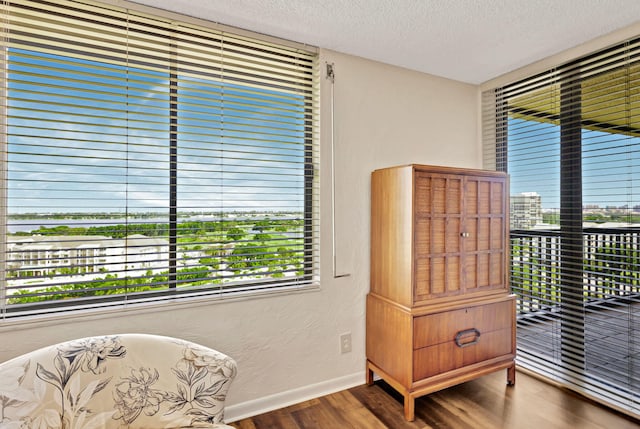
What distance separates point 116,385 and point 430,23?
232cm

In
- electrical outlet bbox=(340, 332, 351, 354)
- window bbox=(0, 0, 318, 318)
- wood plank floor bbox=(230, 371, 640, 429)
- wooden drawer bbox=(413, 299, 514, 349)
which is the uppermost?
window bbox=(0, 0, 318, 318)

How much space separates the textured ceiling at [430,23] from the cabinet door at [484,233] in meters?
0.86

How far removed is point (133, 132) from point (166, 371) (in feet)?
3.95

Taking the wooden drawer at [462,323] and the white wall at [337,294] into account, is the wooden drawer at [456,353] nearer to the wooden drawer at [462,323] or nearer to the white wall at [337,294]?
the wooden drawer at [462,323]

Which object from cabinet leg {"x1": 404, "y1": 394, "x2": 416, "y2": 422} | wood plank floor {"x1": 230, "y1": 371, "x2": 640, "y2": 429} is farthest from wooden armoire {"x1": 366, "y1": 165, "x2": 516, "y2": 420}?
wood plank floor {"x1": 230, "y1": 371, "x2": 640, "y2": 429}

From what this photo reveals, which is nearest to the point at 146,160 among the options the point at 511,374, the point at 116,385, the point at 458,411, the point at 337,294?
the point at 116,385

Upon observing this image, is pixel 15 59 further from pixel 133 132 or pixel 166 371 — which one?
pixel 166 371

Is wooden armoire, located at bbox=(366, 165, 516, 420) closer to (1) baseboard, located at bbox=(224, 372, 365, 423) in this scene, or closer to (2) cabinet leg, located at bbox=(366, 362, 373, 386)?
(2) cabinet leg, located at bbox=(366, 362, 373, 386)

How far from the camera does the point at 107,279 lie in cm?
175

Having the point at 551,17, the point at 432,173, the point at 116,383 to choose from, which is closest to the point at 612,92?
the point at 551,17

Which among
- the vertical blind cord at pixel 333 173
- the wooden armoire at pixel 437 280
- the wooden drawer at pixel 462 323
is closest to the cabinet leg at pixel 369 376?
the wooden armoire at pixel 437 280

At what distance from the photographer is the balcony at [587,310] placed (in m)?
2.00

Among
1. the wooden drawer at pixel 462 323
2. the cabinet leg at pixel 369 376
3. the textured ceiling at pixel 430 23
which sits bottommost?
the cabinet leg at pixel 369 376

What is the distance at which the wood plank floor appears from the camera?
6.26 ft
